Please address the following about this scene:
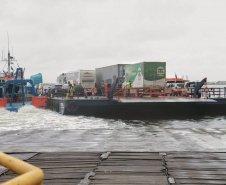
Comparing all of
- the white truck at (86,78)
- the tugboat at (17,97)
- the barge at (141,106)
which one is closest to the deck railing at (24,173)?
the barge at (141,106)

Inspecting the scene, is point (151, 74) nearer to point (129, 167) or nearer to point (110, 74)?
point (110, 74)

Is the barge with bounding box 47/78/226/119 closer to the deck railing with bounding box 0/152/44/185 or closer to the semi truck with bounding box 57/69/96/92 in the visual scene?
the semi truck with bounding box 57/69/96/92

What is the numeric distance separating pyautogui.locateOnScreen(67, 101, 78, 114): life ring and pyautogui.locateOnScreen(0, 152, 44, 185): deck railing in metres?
20.6

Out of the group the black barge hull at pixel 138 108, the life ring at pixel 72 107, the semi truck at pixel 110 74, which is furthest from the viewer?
the semi truck at pixel 110 74

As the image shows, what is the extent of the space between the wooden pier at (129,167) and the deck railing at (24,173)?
3149 mm

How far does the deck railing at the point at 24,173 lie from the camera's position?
4.79ft

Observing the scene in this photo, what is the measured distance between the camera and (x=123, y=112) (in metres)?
22.9

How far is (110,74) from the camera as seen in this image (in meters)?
33.8

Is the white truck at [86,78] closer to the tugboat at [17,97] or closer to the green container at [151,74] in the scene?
the tugboat at [17,97]

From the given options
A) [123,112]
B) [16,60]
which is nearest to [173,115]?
[123,112]

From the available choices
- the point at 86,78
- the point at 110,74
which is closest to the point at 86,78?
the point at 86,78

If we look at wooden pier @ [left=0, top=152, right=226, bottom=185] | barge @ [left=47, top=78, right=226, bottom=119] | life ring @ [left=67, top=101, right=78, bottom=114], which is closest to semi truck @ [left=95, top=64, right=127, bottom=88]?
barge @ [left=47, top=78, right=226, bottom=119]

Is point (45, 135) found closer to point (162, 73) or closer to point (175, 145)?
point (175, 145)

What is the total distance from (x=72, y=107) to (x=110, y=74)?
1239 centimetres
